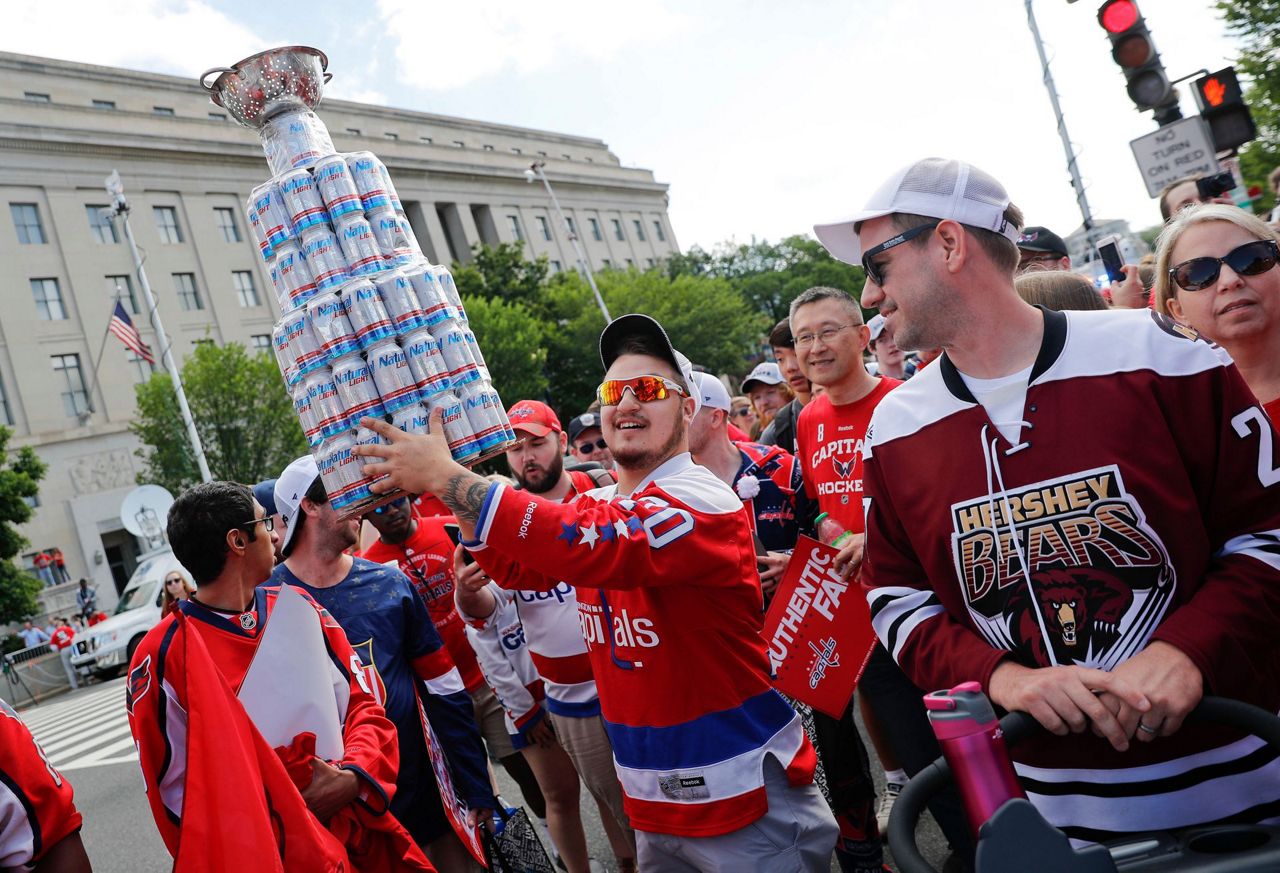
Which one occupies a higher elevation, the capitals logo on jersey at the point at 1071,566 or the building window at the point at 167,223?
the building window at the point at 167,223

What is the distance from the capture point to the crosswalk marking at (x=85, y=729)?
12.2 meters

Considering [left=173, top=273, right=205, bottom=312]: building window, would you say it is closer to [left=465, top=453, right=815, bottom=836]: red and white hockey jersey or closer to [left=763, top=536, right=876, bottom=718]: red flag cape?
[left=763, top=536, right=876, bottom=718]: red flag cape

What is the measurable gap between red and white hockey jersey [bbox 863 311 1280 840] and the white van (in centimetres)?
2401

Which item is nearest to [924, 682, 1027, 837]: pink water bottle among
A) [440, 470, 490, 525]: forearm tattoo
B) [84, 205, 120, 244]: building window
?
[440, 470, 490, 525]: forearm tattoo

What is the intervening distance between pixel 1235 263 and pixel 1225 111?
6489 mm

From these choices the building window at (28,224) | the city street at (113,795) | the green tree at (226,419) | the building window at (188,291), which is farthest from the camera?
the building window at (188,291)

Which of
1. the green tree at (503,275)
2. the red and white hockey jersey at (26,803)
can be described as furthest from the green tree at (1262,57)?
the green tree at (503,275)

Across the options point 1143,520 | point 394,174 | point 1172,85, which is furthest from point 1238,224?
point 394,174

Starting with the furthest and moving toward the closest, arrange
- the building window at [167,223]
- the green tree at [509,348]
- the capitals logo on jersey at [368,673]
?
the building window at [167,223], the green tree at [509,348], the capitals logo on jersey at [368,673]

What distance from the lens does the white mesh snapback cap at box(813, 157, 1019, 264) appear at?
7.48 feet

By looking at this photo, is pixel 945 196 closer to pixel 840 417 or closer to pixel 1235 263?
pixel 1235 263

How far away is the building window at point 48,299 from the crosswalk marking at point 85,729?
2452 cm

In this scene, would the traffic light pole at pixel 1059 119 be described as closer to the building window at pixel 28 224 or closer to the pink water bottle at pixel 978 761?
the pink water bottle at pixel 978 761

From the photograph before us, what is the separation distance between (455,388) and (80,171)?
49289 mm
